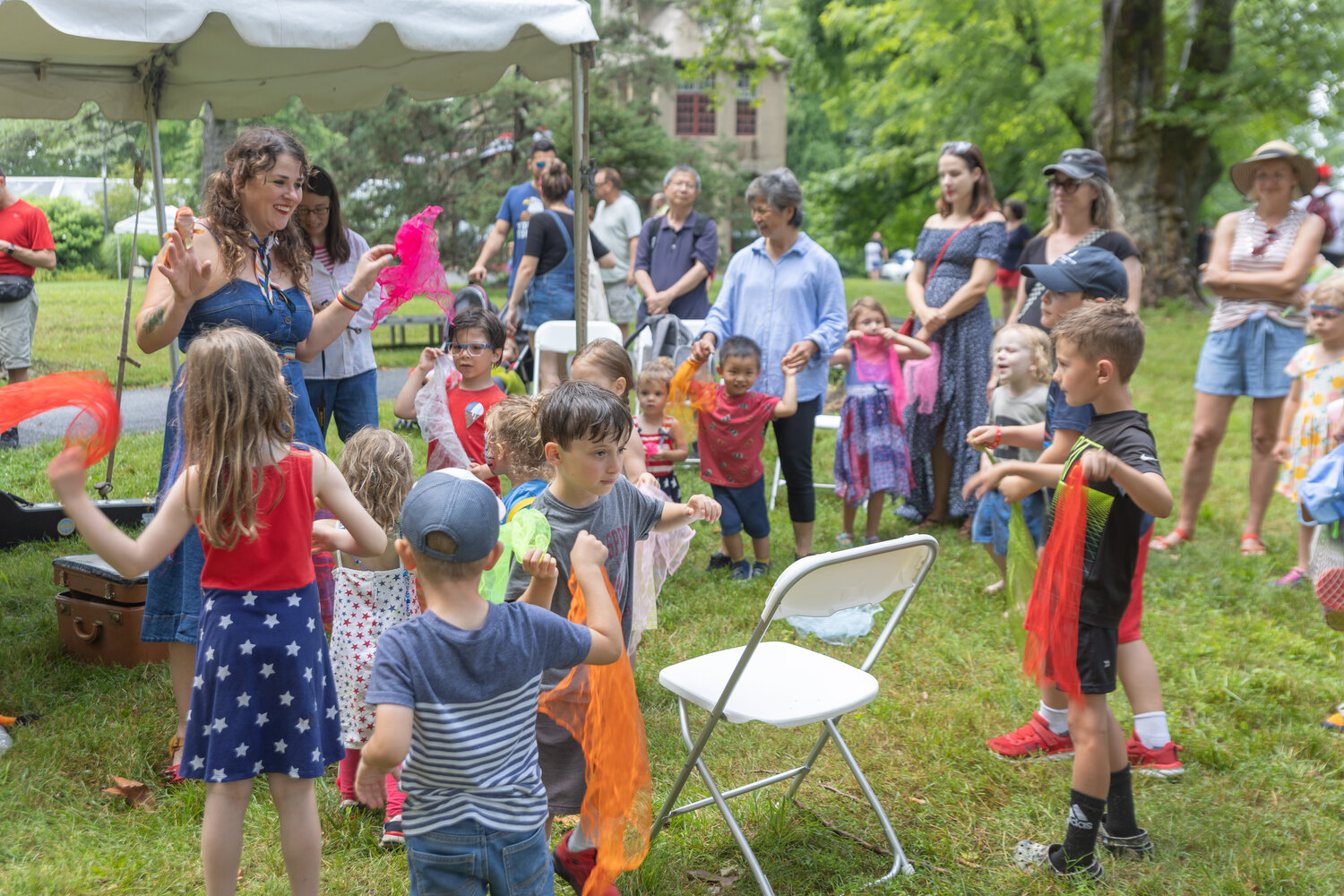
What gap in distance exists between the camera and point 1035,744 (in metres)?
3.46

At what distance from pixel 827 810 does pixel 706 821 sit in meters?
0.40

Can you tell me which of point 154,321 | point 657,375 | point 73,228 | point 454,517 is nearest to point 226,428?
point 454,517

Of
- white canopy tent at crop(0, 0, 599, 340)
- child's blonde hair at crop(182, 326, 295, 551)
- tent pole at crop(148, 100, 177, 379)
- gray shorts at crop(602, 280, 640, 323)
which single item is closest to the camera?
child's blonde hair at crop(182, 326, 295, 551)

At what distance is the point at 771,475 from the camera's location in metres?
7.31

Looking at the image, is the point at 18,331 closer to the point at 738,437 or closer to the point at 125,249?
the point at 125,249

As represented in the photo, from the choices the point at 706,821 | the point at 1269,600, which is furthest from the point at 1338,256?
the point at 706,821

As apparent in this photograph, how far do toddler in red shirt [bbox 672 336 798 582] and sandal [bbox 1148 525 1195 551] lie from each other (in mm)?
2407

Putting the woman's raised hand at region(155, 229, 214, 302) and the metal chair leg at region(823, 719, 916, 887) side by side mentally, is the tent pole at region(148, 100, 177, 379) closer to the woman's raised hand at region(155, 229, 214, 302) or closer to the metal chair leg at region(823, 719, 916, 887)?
the woman's raised hand at region(155, 229, 214, 302)

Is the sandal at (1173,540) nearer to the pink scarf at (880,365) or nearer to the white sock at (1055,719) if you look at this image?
the pink scarf at (880,365)

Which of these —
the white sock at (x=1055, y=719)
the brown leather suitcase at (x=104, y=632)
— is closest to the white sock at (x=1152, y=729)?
the white sock at (x=1055, y=719)

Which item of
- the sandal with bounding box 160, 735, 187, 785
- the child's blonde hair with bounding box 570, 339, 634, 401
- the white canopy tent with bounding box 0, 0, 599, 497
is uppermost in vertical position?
the white canopy tent with bounding box 0, 0, 599, 497

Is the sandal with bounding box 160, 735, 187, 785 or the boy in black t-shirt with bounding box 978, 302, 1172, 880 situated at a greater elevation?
the boy in black t-shirt with bounding box 978, 302, 1172, 880

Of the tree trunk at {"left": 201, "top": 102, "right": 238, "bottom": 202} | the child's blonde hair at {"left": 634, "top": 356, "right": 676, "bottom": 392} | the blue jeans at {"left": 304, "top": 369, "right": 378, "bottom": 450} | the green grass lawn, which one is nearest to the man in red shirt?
the tree trunk at {"left": 201, "top": 102, "right": 238, "bottom": 202}

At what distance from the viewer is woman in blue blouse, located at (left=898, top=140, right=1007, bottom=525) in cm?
551
